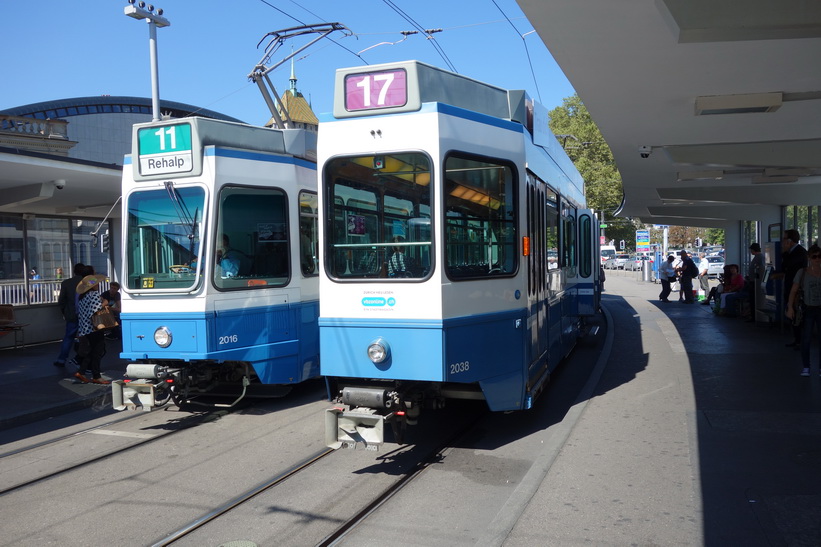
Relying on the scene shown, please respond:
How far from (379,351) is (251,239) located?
298 centimetres

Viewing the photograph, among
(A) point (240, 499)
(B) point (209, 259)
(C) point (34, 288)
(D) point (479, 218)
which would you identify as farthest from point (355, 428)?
(C) point (34, 288)

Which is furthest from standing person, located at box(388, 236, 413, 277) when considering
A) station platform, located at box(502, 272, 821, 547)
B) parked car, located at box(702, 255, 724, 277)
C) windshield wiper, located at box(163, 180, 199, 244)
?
parked car, located at box(702, 255, 724, 277)

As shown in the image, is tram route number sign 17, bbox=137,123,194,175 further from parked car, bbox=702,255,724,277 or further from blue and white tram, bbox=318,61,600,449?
parked car, bbox=702,255,724,277

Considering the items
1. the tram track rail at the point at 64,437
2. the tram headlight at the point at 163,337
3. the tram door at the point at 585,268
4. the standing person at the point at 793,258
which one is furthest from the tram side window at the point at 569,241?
the tram track rail at the point at 64,437

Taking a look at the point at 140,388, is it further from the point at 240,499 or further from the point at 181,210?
the point at 240,499

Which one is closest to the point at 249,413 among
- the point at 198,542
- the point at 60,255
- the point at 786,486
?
the point at 198,542

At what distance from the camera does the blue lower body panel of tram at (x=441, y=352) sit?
585 centimetres

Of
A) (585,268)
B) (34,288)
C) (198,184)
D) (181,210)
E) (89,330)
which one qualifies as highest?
(198,184)

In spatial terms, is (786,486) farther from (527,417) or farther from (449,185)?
(449,185)

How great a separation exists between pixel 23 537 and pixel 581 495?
4.01 m

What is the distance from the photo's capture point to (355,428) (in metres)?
5.74

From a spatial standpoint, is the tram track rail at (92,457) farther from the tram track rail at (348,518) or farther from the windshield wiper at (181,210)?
the windshield wiper at (181,210)

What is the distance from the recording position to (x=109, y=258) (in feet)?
57.0

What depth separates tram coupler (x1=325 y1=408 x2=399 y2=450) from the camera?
18.5 ft
